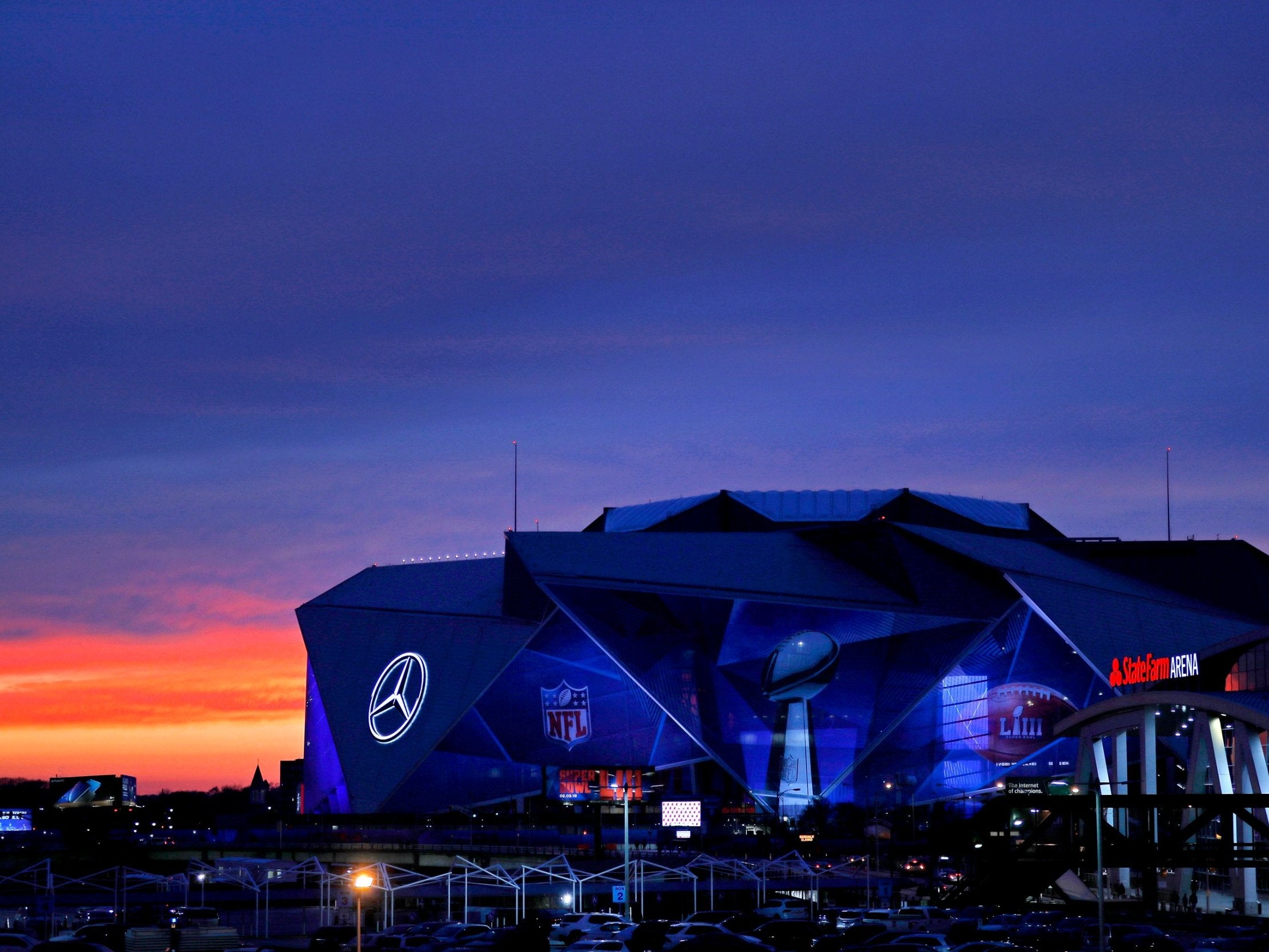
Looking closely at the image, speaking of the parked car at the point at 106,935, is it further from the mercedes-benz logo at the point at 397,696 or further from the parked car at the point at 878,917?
the mercedes-benz logo at the point at 397,696

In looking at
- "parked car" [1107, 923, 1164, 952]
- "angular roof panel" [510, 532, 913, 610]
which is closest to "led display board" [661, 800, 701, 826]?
"angular roof panel" [510, 532, 913, 610]

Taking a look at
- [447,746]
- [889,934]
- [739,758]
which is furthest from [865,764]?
[889,934]

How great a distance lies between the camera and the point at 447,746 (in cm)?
12925

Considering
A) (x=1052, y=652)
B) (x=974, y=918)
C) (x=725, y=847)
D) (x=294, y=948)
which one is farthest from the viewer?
(x=1052, y=652)

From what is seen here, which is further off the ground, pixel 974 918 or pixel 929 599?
pixel 929 599

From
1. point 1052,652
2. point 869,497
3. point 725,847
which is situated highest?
point 869,497

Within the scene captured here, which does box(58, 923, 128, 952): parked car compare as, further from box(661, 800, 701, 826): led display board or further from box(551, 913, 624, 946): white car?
box(661, 800, 701, 826): led display board

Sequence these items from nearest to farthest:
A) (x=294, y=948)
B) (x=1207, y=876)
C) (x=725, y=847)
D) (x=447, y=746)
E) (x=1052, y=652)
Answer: (x=294, y=948), (x=1207, y=876), (x=725, y=847), (x=1052, y=652), (x=447, y=746)

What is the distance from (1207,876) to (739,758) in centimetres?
6003

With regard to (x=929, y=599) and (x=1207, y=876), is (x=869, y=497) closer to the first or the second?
(x=929, y=599)

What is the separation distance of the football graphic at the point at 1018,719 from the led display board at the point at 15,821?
276 feet

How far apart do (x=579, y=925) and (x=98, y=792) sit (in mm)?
114516

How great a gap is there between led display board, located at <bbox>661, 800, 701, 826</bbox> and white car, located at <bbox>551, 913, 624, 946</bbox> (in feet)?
175

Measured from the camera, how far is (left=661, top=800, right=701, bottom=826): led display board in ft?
379
